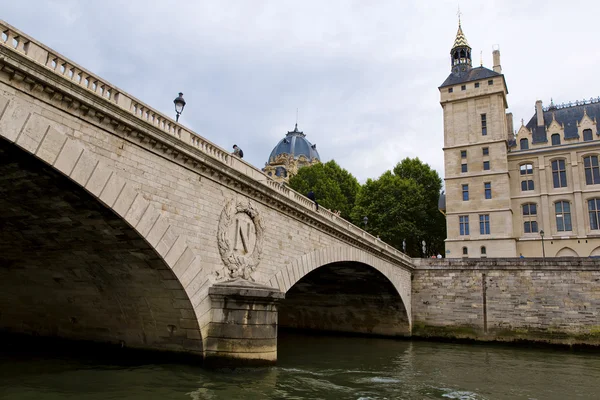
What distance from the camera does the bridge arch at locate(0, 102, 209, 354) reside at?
9797 mm

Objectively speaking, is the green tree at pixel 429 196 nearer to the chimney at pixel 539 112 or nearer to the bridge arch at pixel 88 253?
the chimney at pixel 539 112

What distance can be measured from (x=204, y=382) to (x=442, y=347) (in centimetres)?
1967

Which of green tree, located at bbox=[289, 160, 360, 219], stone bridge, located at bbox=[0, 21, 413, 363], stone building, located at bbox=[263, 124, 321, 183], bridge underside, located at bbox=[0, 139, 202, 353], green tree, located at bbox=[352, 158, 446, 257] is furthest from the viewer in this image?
stone building, located at bbox=[263, 124, 321, 183]

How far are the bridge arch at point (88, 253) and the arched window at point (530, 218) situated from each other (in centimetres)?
3643

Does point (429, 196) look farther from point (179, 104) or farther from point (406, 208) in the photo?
point (179, 104)

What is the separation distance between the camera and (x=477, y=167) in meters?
43.6

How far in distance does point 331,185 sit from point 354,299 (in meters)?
24.7

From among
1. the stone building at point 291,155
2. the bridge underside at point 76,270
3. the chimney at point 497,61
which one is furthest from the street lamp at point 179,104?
the stone building at point 291,155

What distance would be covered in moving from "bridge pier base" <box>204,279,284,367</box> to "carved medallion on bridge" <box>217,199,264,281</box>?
0.65 meters

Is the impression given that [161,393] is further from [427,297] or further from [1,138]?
[427,297]

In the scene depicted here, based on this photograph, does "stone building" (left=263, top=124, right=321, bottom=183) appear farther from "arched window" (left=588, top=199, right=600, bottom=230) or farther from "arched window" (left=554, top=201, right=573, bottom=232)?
"arched window" (left=588, top=199, right=600, bottom=230)

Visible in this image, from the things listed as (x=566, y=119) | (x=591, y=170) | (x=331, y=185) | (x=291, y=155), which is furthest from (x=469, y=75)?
(x=291, y=155)

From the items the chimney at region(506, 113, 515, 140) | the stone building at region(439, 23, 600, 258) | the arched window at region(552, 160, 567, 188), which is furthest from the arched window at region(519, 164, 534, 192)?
the chimney at region(506, 113, 515, 140)

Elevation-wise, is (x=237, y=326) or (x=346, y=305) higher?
(x=346, y=305)
